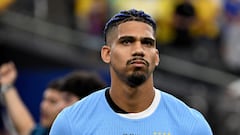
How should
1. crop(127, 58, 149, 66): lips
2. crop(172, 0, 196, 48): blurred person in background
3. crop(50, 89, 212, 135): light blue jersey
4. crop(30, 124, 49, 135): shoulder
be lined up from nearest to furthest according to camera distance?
crop(127, 58, 149, 66): lips < crop(50, 89, 212, 135): light blue jersey < crop(30, 124, 49, 135): shoulder < crop(172, 0, 196, 48): blurred person in background

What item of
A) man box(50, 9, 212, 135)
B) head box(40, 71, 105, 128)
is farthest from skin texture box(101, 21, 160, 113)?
head box(40, 71, 105, 128)

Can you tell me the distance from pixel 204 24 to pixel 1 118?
3.58 meters

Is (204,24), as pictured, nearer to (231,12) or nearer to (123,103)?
(231,12)

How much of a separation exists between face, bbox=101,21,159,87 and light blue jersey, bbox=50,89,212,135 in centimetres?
22

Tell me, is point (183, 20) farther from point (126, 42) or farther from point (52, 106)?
point (126, 42)

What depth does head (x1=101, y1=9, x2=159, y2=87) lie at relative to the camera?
17.2ft

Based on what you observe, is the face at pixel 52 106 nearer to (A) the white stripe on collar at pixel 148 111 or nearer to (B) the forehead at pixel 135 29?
(A) the white stripe on collar at pixel 148 111

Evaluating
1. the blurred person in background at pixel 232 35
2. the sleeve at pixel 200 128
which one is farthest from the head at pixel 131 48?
the blurred person in background at pixel 232 35

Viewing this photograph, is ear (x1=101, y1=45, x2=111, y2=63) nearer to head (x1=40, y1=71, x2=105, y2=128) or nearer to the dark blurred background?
head (x1=40, y1=71, x2=105, y2=128)

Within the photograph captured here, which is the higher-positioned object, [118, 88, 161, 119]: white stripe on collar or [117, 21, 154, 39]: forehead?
[117, 21, 154, 39]: forehead

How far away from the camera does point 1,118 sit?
12.7 metres

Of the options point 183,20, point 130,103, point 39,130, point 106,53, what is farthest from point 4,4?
point 130,103

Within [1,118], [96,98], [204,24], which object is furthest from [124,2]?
[96,98]

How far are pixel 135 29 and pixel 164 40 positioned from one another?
8.75 meters
